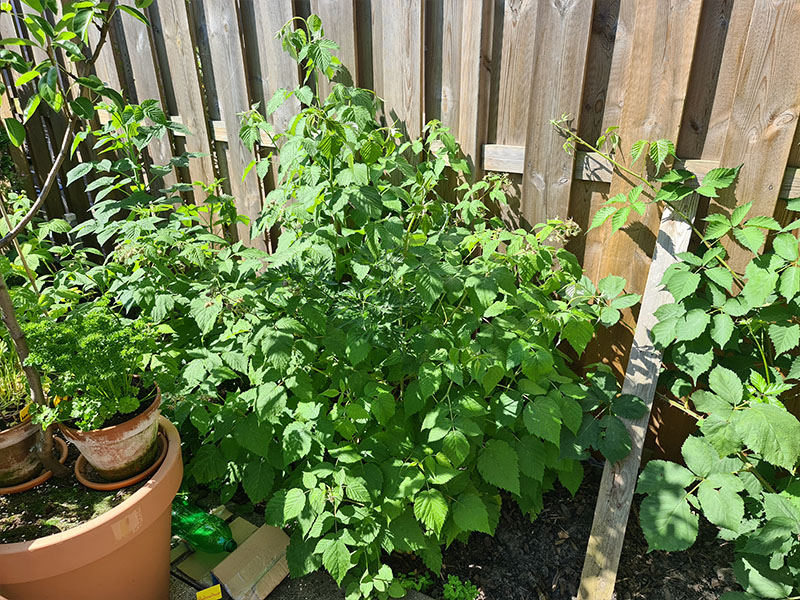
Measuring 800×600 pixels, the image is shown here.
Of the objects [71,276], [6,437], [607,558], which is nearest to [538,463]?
[607,558]

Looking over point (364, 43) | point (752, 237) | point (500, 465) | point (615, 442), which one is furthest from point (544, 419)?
point (364, 43)

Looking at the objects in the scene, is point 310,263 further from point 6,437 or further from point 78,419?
point 6,437

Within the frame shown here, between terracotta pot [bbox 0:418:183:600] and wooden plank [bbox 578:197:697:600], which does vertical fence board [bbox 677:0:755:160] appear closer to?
wooden plank [bbox 578:197:697:600]

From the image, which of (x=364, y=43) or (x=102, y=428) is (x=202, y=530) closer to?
(x=102, y=428)

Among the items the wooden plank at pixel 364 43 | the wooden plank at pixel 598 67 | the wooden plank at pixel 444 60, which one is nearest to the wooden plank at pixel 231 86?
the wooden plank at pixel 364 43

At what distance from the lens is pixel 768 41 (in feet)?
5.42

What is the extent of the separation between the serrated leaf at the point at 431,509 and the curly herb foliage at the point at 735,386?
0.64 meters

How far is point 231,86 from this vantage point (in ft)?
9.77

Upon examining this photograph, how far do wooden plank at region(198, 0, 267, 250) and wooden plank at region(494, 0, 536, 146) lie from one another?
1466 mm

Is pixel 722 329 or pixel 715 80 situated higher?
pixel 715 80

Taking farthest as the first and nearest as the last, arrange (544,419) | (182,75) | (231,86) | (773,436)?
(182,75) → (231,86) → (544,419) → (773,436)

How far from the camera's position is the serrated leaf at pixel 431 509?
1.72 m

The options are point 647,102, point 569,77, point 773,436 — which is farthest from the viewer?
point 569,77

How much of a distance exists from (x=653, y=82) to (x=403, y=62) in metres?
1.04
